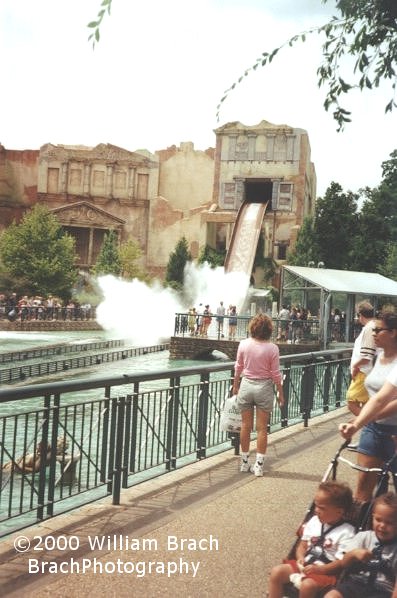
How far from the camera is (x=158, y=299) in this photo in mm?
57844

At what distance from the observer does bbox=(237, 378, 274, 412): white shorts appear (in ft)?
23.2

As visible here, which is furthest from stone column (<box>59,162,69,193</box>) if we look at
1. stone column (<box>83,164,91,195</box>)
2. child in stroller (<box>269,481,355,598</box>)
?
child in stroller (<box>269,481,355,598</box>)

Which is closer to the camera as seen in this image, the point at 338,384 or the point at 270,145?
the point at 338,384

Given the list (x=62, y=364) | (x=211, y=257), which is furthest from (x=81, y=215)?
(x=62, y=364)

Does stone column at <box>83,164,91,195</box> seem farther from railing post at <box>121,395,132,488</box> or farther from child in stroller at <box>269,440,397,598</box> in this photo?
child in stroller at <box>269,440,397,598</box>

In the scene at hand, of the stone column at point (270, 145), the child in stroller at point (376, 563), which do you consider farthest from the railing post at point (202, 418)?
the stone column at point (270, 145)

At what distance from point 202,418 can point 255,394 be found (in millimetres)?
896

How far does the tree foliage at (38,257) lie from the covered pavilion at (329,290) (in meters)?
25.2

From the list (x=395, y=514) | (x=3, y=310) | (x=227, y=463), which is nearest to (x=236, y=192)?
(x=3, y=310)

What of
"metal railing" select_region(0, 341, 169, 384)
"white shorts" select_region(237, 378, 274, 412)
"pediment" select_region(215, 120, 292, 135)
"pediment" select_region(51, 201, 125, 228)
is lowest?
"metal railing" select_region(0, 341, 169, 384)

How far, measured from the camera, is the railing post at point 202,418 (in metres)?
7.73

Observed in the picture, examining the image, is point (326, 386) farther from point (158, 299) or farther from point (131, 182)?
point (131, 182)

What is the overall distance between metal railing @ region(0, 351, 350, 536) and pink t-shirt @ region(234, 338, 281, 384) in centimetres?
54

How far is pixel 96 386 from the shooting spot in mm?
5641
